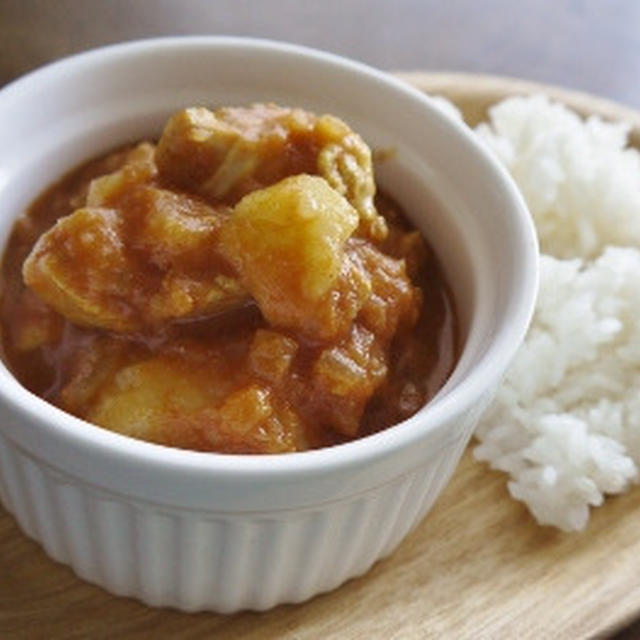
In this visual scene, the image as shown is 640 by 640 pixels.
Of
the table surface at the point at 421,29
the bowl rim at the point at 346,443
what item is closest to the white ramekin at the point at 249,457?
the bowl rim at the point at 346,443

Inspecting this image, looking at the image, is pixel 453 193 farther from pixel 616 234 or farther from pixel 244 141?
pixel 616 234

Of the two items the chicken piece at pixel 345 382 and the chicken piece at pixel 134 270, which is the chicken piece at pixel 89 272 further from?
the chicken piece at pixel 345 382

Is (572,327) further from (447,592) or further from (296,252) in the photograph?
(296,252)

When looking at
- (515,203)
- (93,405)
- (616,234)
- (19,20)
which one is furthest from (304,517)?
(19,20)

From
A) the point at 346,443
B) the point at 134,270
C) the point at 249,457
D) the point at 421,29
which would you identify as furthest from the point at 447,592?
the point at 421,29

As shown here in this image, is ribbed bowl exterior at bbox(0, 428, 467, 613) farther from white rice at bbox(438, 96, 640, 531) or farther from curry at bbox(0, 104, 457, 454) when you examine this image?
white rice at bbox(438, 96, 640, 531)

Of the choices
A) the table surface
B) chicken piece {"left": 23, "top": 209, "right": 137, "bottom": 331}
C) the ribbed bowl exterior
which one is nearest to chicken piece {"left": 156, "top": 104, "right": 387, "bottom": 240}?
chicken piece {"left": 23, "top": 209, "right": 137, "bottom": 331}
